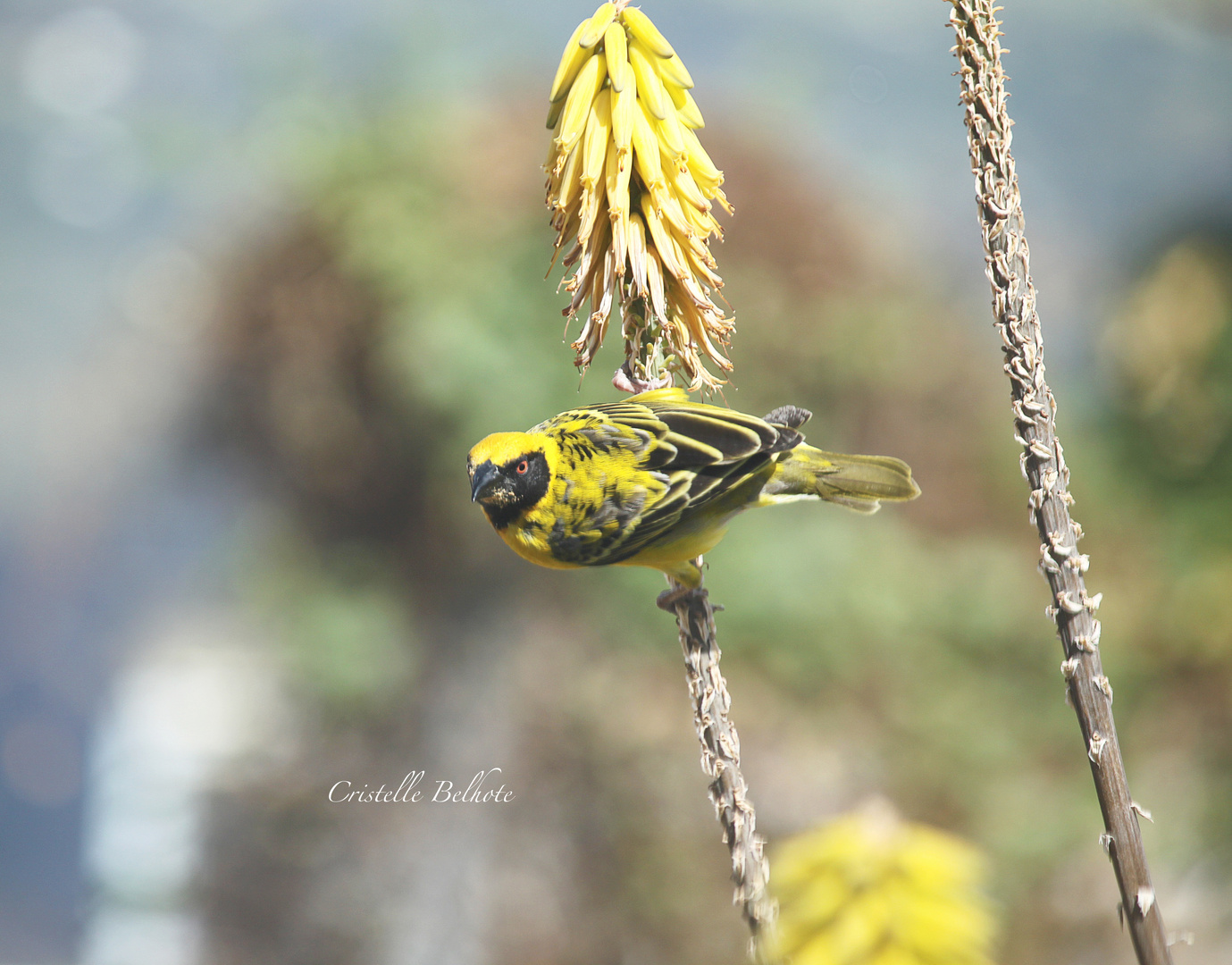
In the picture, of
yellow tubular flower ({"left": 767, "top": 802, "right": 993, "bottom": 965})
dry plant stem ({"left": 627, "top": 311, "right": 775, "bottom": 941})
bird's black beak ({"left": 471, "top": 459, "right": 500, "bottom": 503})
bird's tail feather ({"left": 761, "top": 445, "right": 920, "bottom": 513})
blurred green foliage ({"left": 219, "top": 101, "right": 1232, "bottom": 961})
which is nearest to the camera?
yellow tubular flower ({"left": 767, "top": 802, "right": 993, "bottom": 965})

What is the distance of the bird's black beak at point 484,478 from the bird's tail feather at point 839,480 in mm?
563

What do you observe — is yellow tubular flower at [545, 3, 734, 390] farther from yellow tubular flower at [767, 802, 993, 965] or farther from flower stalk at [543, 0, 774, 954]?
yellow tubular flower at [767, 802, 993, 965]

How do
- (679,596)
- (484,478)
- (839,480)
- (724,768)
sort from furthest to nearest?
(839,480) → (484,478) → (679,596) → (724,768)

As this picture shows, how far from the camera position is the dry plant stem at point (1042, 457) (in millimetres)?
835

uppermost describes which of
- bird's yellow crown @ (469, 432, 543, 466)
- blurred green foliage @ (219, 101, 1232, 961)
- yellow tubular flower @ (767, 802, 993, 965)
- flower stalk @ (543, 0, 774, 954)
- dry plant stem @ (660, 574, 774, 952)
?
blurred green foliage @ (219, 101, 1232, 961)

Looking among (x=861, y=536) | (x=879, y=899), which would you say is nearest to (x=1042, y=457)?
(x=879, y=899)

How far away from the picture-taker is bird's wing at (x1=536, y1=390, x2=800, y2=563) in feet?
5.02

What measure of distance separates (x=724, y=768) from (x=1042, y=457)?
499mm

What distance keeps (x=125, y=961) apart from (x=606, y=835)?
2625 mm

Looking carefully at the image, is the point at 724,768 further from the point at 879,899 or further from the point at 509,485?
the point at 509,485

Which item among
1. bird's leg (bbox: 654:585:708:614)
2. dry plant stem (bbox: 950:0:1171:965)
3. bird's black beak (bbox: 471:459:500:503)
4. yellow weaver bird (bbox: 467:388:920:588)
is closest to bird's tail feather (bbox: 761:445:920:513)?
yellow weaver bird (bbox: 467:388:920:588)
